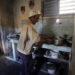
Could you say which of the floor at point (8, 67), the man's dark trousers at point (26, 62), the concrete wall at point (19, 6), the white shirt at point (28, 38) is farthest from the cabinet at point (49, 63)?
the concrete wall at point (19, 6)

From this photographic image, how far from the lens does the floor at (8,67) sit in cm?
171

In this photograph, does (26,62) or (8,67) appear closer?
(26,62)

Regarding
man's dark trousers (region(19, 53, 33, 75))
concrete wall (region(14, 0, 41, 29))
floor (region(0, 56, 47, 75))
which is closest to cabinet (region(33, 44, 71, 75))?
floor (region(0, 56, 47, 75))

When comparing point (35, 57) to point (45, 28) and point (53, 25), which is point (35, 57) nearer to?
point (45, 28)

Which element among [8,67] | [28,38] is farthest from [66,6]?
[8,67]

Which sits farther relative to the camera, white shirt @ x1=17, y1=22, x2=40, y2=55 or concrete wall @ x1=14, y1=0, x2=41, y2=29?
concrete wall @ x1=14, y1=0, x2=41, y2=29

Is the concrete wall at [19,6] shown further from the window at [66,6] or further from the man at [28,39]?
the window at [66,6]

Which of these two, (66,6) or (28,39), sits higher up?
(66,6)

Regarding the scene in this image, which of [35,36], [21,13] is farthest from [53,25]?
[21,13]

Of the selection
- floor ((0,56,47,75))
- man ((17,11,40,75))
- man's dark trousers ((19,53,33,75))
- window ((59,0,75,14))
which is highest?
window ((59,0,75,14))

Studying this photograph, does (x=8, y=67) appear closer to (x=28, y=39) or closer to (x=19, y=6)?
(x=28, y=39)

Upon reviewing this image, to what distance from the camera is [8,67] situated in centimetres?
184

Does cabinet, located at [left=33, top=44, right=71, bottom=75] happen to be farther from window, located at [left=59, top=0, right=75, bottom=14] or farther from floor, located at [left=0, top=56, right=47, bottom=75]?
window, located at [left=59, top=0, right=75, bottom=14]

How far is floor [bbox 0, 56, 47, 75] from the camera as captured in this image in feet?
5.62
